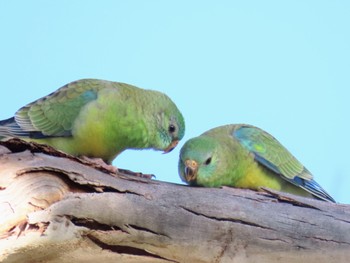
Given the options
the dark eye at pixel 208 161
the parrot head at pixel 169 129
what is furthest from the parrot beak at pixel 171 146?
the dark eye at pixel 208 161

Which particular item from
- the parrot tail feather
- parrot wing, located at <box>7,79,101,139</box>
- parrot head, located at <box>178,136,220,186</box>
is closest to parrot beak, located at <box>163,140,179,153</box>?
parrot head, located at <box>178,136,220,186</box>

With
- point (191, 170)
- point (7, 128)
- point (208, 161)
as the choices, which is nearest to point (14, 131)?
point (7, 128)

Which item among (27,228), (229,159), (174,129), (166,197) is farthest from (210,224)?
(174,129)

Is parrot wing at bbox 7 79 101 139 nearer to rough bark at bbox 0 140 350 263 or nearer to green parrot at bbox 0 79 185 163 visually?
green parrot at bbox 0 79 185 163

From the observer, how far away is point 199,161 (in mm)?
6270

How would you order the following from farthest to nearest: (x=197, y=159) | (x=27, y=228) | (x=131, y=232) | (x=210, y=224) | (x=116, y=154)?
(x=116, y=154) < (x=197, y=159) < (x=210, y=224) < (x=131, y=232) < (x=27, y=228)

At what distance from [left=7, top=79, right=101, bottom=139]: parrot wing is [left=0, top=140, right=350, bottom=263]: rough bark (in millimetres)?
1888

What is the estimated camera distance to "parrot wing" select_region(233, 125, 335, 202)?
22.2ft

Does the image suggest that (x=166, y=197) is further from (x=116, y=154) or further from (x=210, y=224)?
(x=116, y=154)

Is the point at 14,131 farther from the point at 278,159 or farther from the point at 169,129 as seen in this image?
the point at 278,159

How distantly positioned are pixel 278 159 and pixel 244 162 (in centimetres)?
33

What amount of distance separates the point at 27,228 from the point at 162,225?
3.01 feet

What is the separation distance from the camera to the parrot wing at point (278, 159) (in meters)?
6.76

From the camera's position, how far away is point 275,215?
5.00 m
